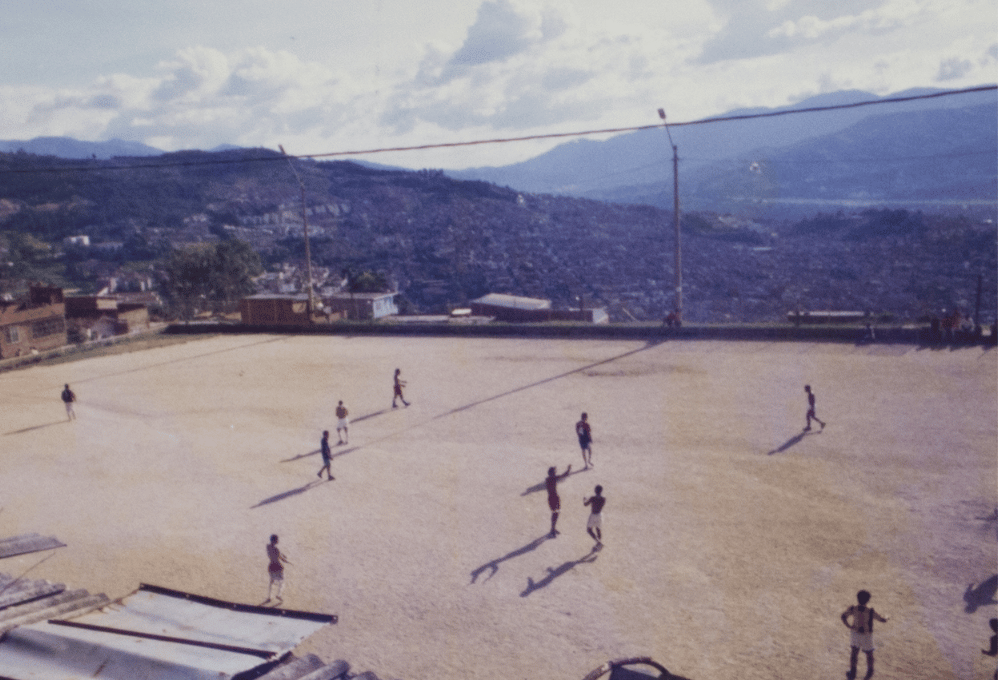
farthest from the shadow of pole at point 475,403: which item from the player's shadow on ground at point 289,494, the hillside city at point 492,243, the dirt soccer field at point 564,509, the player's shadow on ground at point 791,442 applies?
the hillside city at point 492,243

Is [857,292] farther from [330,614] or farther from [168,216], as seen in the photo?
[168,216]

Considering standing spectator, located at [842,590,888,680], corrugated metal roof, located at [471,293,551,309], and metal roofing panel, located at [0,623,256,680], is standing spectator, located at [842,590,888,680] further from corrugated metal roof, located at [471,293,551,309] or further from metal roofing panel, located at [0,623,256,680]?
corrugated metal roof, located at [471,293,551,309]

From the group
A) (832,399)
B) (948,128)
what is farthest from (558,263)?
(948,128)

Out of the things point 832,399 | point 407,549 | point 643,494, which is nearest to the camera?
point 407,549

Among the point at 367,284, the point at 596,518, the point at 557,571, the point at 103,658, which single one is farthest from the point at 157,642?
the point at 367,284

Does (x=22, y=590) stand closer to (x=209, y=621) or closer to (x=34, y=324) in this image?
(x=209, y=621)

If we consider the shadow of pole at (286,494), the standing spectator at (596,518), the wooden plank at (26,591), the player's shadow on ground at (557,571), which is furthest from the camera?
the shadow of pole at (286,494)

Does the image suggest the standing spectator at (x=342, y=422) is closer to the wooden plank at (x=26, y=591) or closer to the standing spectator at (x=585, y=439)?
the standing spectator at (x=585, y=439)
